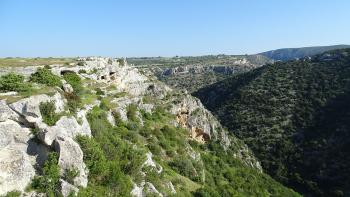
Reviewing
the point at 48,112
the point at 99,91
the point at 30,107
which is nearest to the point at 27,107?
the point at 30,107

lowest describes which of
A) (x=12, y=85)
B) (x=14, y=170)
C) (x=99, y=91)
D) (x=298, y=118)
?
(x=298, y=118)

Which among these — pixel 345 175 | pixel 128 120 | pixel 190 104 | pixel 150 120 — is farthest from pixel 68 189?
pixel 345 175

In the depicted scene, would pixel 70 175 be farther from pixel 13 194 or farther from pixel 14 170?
pixel 13 194

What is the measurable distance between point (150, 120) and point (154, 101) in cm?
790

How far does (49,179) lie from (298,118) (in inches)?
3538

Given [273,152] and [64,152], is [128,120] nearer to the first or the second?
[64,152]

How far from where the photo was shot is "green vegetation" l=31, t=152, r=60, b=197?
25.5 m

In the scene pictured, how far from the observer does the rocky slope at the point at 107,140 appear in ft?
88.4

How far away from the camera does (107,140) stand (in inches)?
1407

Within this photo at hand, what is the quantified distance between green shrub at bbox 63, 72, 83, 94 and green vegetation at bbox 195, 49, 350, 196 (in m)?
51.2

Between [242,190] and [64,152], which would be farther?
[242,190]

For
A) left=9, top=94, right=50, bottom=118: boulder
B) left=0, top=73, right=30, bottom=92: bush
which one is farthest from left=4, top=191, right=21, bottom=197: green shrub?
left=0, top=73, right=30, bottom=92: bush

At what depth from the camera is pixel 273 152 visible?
94.2 meters

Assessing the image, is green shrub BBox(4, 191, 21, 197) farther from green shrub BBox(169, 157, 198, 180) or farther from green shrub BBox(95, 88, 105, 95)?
green shrub BBox(95, 88, 105, 95)
